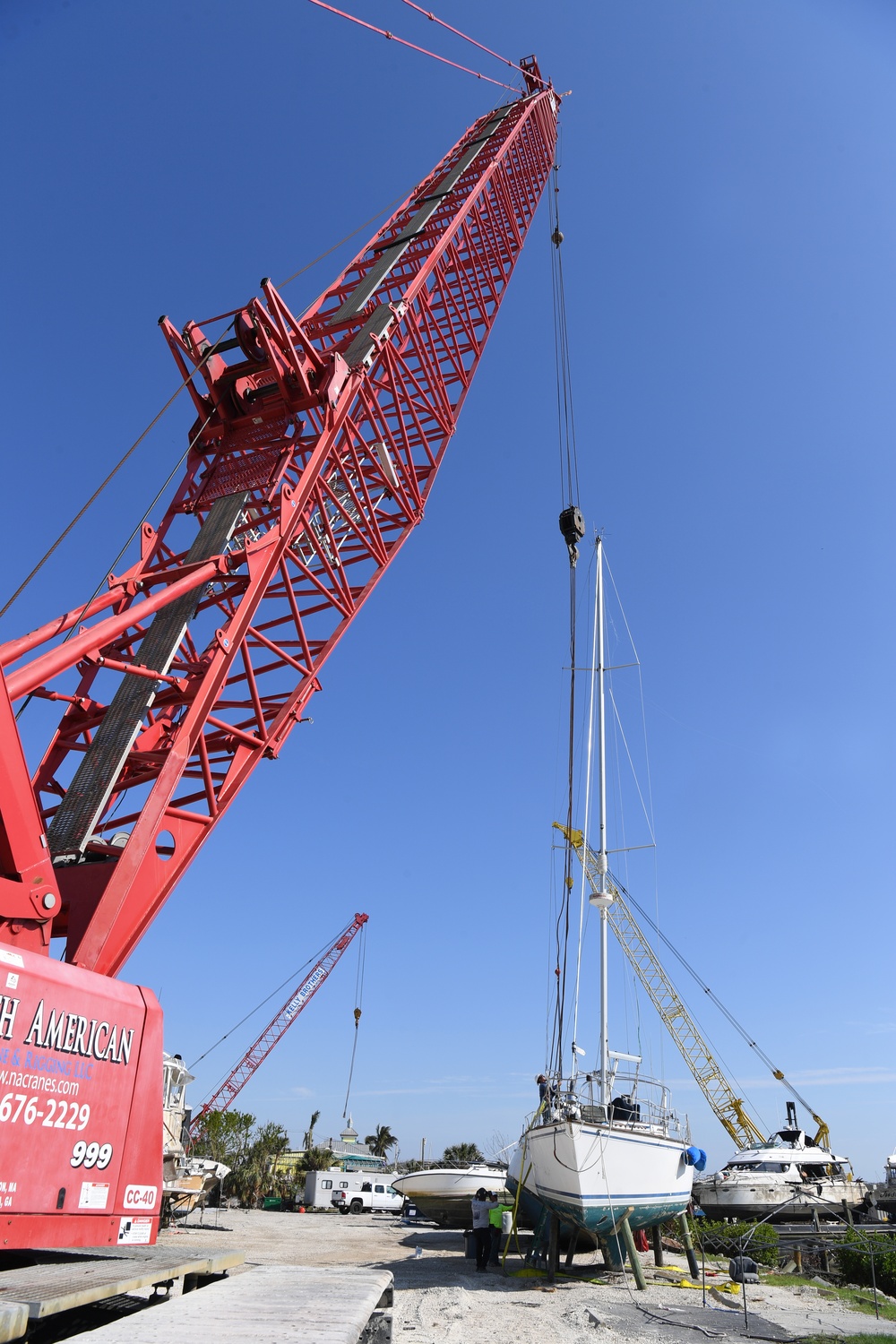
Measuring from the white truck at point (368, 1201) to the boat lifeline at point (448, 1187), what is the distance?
15.1 metres

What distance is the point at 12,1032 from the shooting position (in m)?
6.58

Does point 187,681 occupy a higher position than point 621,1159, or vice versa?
point 187,681

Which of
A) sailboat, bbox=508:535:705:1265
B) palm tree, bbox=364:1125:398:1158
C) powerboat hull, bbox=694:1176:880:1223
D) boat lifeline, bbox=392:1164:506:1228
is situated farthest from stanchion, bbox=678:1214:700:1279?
palm tree, bbox=364:1125:398:1158

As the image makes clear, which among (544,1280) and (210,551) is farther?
(544,1280)

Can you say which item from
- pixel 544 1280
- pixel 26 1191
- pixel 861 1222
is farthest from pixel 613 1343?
pixel 861 1222

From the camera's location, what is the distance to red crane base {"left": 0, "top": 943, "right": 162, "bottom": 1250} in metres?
6.64

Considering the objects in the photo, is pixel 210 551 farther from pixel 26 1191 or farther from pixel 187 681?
pixel 26 1191

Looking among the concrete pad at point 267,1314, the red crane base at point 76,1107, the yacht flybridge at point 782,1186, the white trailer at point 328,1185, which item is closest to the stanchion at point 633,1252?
the red crane base at point 76,1107

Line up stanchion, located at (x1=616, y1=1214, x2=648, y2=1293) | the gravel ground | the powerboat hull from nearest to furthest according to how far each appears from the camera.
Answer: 1. the gravel ground
2. stanchion, located at (x1=616, y1=1214, x2=648, y2=1293)
3. the powerboat hull

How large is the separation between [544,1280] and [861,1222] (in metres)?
24.0

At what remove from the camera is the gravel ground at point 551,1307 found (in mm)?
11836

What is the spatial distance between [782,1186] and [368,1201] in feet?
72.0

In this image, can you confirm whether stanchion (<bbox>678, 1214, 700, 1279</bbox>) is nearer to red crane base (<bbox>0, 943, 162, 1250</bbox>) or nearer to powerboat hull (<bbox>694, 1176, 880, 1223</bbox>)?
red crane base (<bbox>0, 943, 162, 1250</bbox>)

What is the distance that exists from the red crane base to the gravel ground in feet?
4.70
